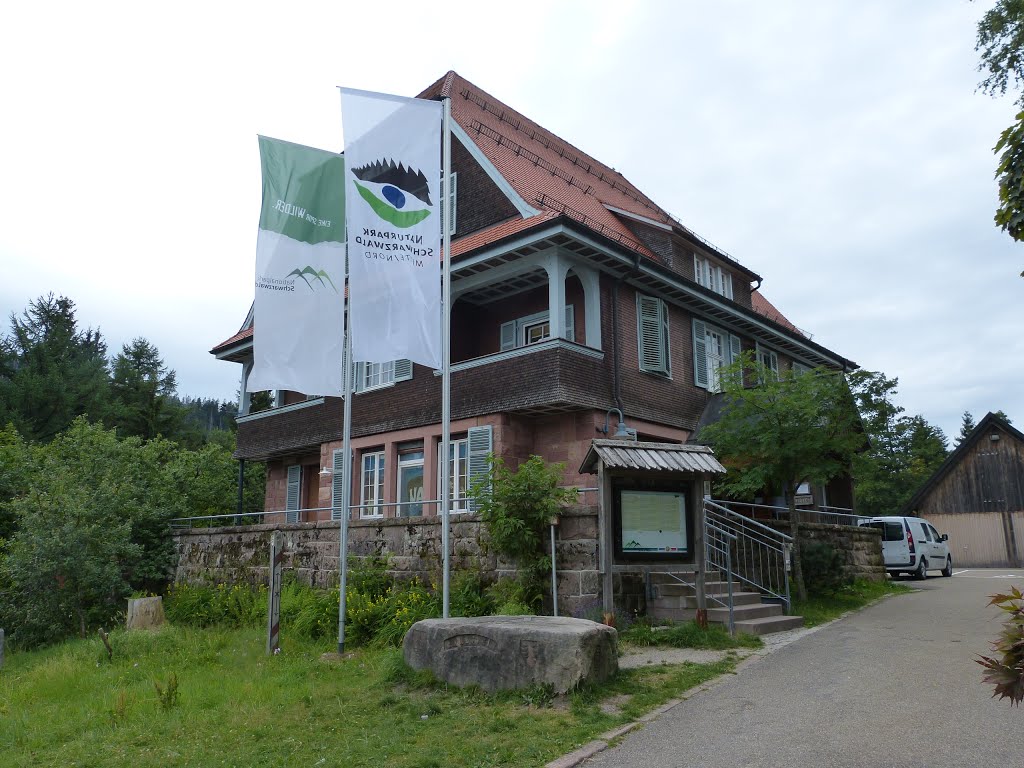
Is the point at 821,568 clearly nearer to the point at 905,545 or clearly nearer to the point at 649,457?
the point at 649,457

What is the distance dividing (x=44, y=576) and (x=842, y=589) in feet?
49.9

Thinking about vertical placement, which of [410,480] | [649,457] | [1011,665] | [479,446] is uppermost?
[479,446]

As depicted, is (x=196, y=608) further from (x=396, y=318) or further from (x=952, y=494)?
(x=952, y=494)

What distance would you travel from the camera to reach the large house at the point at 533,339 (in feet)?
55.2

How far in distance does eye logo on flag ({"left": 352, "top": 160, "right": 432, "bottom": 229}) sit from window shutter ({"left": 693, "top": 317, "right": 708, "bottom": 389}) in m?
10.6

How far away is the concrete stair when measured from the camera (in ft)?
37.6

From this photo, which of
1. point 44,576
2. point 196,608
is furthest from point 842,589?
point 44,576

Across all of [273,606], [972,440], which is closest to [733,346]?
[273,606]

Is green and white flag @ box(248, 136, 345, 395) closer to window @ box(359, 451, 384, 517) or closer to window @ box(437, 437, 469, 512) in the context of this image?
window @ box(437, 437, 469, 512)

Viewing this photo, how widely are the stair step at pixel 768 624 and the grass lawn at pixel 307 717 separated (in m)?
1.84

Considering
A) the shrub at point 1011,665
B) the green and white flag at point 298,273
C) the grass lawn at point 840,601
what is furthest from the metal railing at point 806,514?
the shrub at point 1011,665

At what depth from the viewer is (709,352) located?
21.1 metres

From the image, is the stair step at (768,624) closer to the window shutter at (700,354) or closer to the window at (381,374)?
the window shutter at (700,354)

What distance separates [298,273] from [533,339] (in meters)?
8.15
